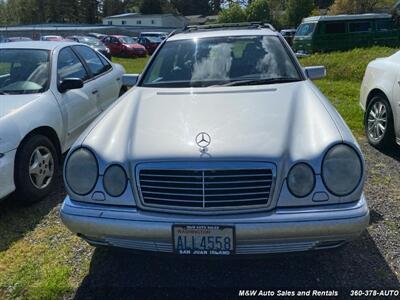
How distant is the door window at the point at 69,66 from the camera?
192 inches

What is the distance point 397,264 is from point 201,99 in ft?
6.00

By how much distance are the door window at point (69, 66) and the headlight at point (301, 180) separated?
3.22 metres

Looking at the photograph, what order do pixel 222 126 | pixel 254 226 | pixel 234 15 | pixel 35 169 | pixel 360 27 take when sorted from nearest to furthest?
pixel 254 226 < pixel 222 126 < pixel 35 169 < pixel 360 27 < pixel 234 15

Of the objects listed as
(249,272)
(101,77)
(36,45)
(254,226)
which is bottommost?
(249,272)

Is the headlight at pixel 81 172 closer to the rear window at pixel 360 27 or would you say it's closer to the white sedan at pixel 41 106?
the white sedan at pixel 41 106

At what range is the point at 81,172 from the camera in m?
2.68

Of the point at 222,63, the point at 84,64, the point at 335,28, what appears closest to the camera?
the point at 222,63

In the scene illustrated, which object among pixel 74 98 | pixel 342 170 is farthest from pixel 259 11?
pixel 342 170

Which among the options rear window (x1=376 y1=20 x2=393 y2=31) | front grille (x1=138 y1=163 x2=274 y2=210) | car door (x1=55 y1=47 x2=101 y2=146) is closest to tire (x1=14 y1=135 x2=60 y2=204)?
car door (x1=55 y1=47 x2=101 y2=146)

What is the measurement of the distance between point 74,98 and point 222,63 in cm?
192

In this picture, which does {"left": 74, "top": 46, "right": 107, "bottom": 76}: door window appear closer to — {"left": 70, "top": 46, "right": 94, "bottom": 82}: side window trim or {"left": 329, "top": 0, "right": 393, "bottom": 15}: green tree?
{"left": 70, "top": 46, "right": 94, "bottom": 82}: side window trim

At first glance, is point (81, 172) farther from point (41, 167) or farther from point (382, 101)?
point (382, 101)

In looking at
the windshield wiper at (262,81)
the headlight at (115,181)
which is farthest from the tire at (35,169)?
the windshield wiper at (262,81)

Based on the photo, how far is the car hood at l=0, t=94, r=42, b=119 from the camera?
154 inches
